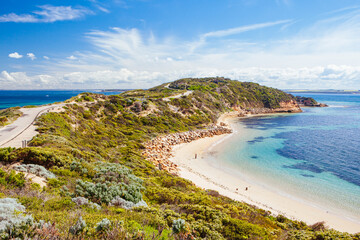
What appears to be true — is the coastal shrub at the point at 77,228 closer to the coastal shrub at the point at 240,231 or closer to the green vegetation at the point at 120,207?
the green vegetation at the point at 120,207

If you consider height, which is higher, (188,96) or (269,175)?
(188,96)

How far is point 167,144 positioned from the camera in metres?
37.2

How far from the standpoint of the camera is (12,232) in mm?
4133

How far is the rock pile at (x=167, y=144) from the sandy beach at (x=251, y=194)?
1.61m

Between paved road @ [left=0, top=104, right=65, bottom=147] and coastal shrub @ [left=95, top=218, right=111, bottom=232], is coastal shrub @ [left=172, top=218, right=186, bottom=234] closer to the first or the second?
coastal shrub @ [left=95, top=218, right=111, bottom=232]

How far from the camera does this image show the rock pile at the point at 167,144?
87.3 ft

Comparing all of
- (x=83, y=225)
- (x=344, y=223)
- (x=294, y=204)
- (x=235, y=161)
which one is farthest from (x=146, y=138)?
(x=83, y=225)

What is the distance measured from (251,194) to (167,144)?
19555mm

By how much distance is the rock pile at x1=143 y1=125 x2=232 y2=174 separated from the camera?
26606 millimetres

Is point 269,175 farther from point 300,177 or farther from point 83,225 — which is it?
point 83,225

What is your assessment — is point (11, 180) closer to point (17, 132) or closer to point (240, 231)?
point (240, 231)

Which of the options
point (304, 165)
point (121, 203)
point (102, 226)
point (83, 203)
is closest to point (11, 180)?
point (83, 203)

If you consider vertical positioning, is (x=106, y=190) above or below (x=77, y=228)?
below

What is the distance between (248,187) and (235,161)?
8.47 meters
